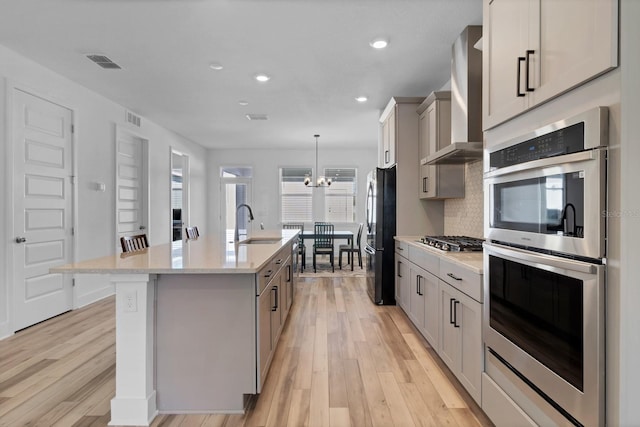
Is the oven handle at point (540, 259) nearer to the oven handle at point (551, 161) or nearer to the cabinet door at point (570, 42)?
the oven handle at point (551, 161)

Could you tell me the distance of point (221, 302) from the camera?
76.8 inches

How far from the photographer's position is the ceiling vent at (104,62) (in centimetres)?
336

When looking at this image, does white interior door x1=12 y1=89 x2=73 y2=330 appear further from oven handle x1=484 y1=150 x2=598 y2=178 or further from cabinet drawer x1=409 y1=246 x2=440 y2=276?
oven handle x1=484 y1=150 x2=598 y2=178

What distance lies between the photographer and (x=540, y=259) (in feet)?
4.33

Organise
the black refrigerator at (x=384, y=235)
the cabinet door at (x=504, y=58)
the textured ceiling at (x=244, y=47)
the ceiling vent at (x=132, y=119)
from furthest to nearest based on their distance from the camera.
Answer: the ceiling vent at (x=132, y=119)
the black refrigerator at (x=384, y=235)
the textured ceiling at (x=244, y=47)
the cabinet door at (x=504, y=58)

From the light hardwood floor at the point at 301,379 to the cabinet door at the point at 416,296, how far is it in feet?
0.51

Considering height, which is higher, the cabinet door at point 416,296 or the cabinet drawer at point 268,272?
the cabinet drawer at point 268,272

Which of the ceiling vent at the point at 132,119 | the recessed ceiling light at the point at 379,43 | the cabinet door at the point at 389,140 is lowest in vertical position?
the cabinet door at the point at 389,140

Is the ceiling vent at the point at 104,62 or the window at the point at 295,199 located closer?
the ceiling vent at the point at 104,62

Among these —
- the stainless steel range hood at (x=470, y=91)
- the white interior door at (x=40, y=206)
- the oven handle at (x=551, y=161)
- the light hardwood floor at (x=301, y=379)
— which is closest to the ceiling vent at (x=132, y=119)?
the white interior door at (x=40, y=206)

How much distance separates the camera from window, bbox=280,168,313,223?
849 cm

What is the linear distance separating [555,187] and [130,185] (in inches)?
219

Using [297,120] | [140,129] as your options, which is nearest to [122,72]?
[140,129]

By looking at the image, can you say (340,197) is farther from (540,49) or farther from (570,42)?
(570,42)
